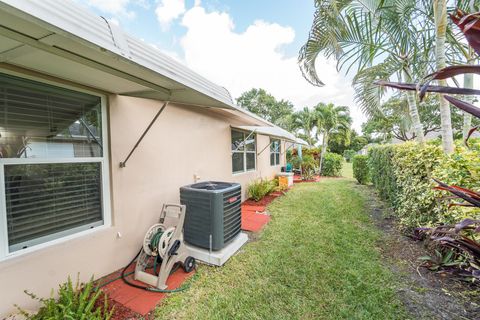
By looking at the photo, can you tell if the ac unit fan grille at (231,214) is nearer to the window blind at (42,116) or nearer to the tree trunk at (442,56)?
the window blind at (42,116)

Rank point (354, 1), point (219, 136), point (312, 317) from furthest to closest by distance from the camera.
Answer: point (219, 136), point (354, 1), point (312, 317)

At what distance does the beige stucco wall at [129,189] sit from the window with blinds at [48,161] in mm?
184

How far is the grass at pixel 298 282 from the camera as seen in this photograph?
2.25 metres

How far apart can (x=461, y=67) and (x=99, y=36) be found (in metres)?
2.14

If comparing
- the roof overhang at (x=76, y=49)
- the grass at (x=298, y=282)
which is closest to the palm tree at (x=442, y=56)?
the grass at (x=298, y=282)

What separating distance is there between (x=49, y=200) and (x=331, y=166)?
15.8 metres

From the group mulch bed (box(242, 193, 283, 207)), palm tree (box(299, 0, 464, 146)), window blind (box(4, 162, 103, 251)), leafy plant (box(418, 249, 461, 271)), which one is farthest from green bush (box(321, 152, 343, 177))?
window blind (box(4, 162, 103, 251))

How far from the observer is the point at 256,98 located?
26.9 metres

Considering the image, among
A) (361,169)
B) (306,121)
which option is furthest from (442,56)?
(306,121)

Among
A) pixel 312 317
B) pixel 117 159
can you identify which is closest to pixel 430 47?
pixel 312 317

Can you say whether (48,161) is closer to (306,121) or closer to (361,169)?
(361,169)

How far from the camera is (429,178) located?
10.9 feet

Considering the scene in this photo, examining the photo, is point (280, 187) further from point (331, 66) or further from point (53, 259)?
point (53, 259)

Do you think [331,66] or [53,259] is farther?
[331,66]
